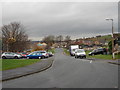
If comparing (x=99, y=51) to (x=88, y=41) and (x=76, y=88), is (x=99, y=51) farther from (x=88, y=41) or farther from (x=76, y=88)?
(x=88, y=41)

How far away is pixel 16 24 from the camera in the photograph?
75.9 m

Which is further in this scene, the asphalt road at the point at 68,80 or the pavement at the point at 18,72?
the pavement at the point at 18,72

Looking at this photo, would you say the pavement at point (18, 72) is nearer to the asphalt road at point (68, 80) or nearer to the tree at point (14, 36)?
the asphalt road at point (68, 80)

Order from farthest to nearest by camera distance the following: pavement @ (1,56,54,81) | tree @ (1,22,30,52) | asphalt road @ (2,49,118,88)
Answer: tree @ (1,22,30,52) → pavement @ (1,56,54,81) → asphalt road @ (2,49,118,88)

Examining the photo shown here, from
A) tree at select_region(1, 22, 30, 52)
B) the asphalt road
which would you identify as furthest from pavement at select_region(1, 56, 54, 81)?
tree at select_region(1, 22, 30, 52)

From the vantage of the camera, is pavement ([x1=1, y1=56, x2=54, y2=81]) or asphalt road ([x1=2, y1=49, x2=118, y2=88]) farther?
pavement ([x1=1, y1=56, x2=54, y2=81])

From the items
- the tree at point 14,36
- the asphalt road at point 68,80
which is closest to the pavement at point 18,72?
the asphalt road at point 68,80

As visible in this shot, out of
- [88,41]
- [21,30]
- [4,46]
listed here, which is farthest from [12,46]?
[88,41]

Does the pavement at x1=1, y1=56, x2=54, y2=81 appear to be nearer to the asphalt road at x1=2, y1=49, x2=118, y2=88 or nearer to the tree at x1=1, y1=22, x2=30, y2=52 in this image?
the asphalt road at x1=2, y1=49, x2=118, y2=88

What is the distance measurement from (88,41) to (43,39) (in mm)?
33907

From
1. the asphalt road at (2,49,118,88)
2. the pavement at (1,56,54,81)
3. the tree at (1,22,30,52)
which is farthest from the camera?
the tree at (1,22,30,52)

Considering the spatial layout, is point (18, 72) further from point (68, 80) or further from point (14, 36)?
point (14, 36)

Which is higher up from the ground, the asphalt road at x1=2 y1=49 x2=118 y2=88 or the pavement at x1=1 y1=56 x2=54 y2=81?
the asphalt road at x1=2 y1=49 x2=118 y2=88

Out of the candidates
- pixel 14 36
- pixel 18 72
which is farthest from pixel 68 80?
pixel 14 36
